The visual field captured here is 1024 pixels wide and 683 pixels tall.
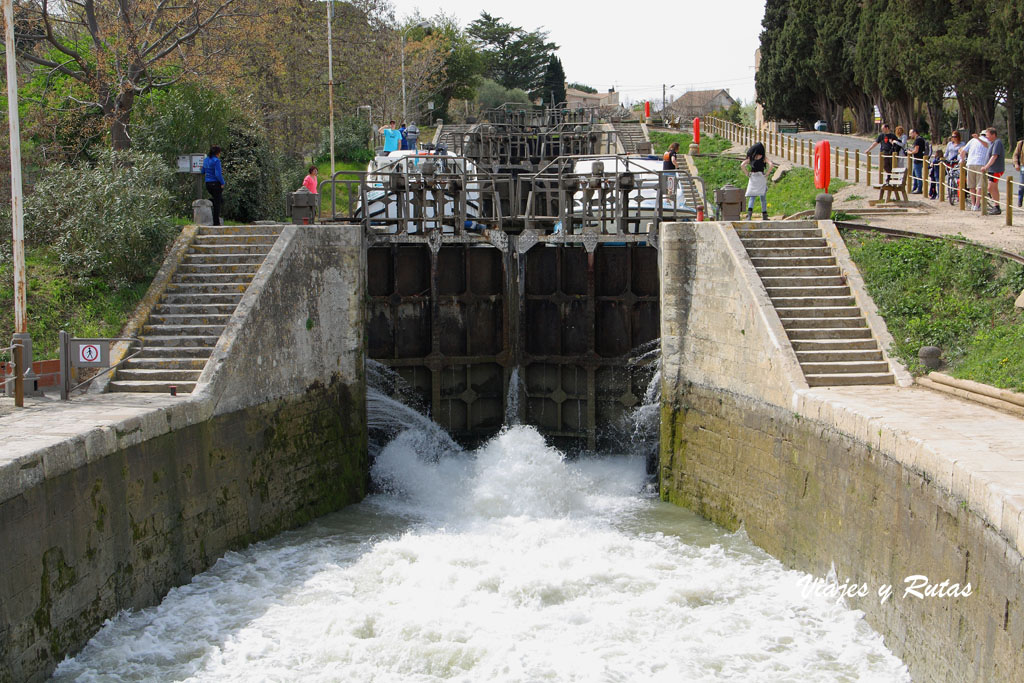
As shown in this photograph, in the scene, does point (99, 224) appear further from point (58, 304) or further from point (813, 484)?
point (813, 484)

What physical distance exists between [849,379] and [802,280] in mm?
2431

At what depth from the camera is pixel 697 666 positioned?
10070 mm

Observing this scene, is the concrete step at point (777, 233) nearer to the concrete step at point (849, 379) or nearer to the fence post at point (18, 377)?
the concrete step at point (849, 379)

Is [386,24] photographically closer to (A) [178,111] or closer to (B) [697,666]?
(A) [178,111]

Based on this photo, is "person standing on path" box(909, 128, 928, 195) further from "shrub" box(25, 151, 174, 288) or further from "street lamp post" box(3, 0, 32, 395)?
"street lamp post" box(3, 0, 32, 395)

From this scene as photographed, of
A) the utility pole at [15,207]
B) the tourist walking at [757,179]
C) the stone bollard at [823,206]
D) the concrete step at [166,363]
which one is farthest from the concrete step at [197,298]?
the tourist walking at [757,179]

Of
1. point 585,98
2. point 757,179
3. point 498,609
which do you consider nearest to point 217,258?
point 498,609

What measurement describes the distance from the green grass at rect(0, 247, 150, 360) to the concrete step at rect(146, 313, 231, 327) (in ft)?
1.55

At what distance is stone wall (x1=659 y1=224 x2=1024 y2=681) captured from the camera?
829 cm

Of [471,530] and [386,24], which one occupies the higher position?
[386,24]

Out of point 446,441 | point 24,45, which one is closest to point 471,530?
point 446,441

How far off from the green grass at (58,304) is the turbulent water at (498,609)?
3.65 meters

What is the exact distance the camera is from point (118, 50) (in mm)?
18547

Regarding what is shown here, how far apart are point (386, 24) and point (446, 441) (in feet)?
109
